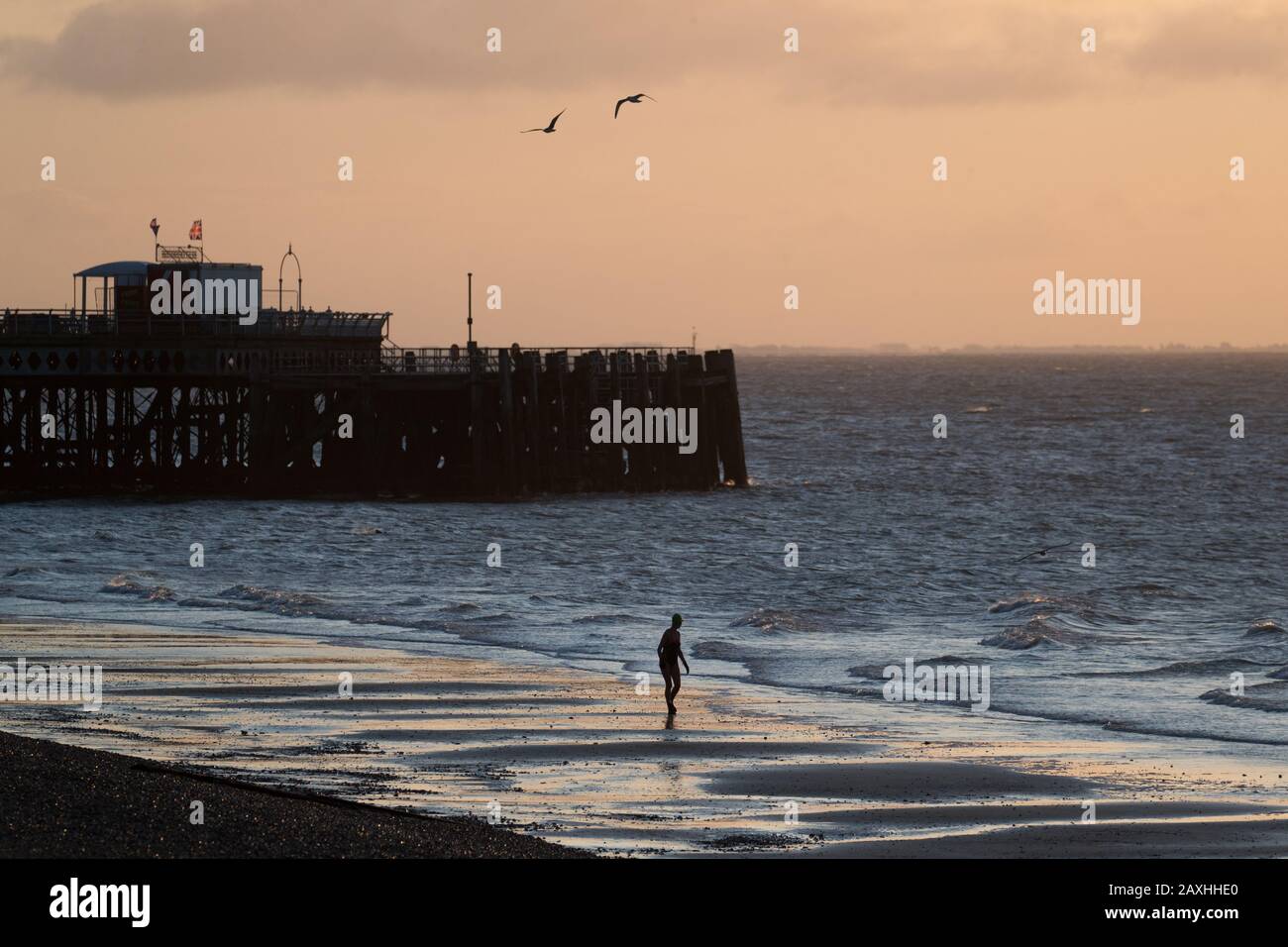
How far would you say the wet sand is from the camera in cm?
1617

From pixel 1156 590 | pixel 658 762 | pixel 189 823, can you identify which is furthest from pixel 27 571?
pixel 189 823

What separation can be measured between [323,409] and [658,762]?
131 feet

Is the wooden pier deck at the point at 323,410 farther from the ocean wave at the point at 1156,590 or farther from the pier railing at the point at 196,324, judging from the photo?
the ocean wave at the point at 1156,590

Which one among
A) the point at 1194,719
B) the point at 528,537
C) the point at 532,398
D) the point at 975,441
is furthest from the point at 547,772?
the point at 975,441

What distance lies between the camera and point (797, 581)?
1623 inches

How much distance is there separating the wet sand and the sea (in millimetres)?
1636

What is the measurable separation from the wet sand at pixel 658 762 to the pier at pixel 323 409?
30254 mm

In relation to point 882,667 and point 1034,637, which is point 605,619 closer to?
point 882,667

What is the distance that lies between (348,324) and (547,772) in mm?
44461

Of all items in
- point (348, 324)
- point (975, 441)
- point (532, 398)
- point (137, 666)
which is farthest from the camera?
point (975, 441)

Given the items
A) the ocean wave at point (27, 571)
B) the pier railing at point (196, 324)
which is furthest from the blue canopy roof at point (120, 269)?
the ocean wave at point (27, 571)

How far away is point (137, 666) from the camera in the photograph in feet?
83.0

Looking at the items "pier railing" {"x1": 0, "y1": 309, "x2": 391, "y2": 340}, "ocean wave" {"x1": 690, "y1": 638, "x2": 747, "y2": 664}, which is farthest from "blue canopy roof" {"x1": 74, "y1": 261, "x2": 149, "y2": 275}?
"ocean wave" {"x1": 690, "y1": 638, "x2": 747, "y2": 664}
